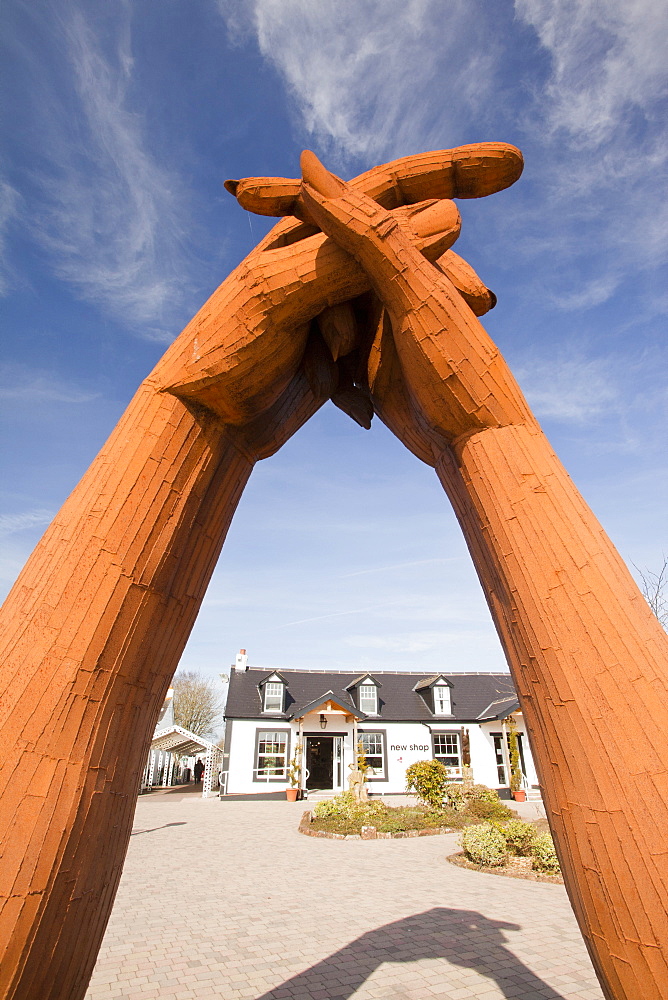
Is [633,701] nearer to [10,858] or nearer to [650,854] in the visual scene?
[650,854]

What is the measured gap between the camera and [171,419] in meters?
2.31

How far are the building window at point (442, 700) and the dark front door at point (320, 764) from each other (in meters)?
4.87

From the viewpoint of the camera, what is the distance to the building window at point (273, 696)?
2114cm

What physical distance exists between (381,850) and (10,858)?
1100 cm

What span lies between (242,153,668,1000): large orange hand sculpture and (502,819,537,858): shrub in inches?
364

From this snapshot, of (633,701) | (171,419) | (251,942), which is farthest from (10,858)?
(251,942)

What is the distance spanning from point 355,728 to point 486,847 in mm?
12808

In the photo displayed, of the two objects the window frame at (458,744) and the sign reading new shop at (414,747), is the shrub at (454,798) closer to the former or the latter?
the sign reading new shop at (414,747)

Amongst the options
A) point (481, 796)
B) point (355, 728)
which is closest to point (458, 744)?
point (355, 728)

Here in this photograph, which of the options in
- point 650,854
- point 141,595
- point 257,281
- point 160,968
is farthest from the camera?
point 160,968

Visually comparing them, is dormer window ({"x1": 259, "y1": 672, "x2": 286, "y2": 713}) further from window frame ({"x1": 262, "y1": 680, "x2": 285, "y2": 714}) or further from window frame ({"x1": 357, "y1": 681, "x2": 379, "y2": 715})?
window frame ({"x1": 357, "y1": 681, "x2": 379, "y2": 715})

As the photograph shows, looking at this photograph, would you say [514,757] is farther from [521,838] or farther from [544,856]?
[544,856]

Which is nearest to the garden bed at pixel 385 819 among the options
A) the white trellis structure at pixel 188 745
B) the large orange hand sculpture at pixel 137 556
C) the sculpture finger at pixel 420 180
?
the white trellis structure at pixel 188 745

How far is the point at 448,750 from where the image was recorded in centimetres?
2200
